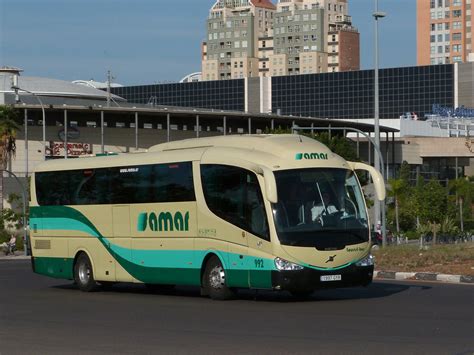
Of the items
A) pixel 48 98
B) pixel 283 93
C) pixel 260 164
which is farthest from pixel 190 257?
pixel 283 93

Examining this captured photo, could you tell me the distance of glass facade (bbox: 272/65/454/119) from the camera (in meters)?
139

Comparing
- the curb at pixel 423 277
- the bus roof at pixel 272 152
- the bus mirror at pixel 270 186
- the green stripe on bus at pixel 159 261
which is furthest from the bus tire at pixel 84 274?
the curb at pixel 423 277

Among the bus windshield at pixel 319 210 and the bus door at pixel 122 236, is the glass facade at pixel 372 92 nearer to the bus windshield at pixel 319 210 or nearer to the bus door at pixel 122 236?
the bus door at pixel 122 236

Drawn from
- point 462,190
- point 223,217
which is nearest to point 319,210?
point 223,217

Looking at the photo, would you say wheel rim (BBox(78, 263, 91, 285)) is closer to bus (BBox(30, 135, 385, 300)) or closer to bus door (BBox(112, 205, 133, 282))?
bus (BBox(30, 135, 385, 300))

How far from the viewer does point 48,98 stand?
89.2 metres

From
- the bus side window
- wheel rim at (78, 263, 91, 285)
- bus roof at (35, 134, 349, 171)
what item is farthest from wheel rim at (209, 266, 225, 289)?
wheel rim at (78, 263, 91, 285)

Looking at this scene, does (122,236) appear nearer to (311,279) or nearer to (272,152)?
(272,152)

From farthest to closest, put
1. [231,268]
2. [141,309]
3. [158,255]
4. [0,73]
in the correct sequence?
[0,73] → [158,255] → [231,268] → [141,309]

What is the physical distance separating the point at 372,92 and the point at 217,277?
121 metres

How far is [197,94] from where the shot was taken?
15600 cm

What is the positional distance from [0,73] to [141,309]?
8086cm

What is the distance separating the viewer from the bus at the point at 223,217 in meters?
19.4

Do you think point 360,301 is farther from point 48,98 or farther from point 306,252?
point 48,98
